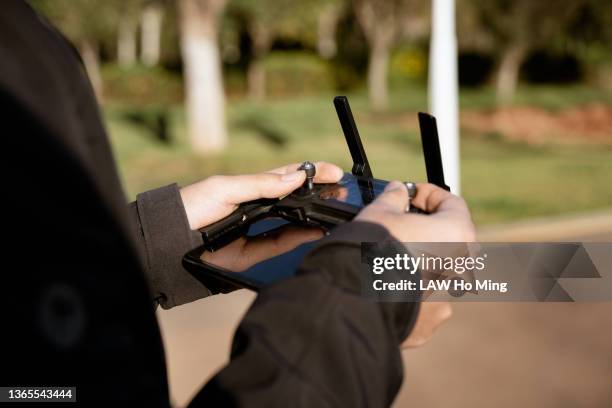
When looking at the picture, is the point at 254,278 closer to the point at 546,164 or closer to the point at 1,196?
the point at 1,196

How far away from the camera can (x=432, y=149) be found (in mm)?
1333

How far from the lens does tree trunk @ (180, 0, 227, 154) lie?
1233cm

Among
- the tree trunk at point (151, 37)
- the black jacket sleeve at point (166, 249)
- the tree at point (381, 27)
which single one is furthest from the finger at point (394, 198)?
the tree trunk at point (151, 37)

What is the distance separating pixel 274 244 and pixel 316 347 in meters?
0.38

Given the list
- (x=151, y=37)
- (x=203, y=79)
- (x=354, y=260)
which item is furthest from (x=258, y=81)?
(x=354, y=260)

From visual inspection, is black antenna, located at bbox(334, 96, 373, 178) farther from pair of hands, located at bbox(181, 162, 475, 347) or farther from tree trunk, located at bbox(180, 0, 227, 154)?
tree trunk, located at bbox(180, 0, 227, 154)

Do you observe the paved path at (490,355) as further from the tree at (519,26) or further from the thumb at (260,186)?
the tree at (519,26)

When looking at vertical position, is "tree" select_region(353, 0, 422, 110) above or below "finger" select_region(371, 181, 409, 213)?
below

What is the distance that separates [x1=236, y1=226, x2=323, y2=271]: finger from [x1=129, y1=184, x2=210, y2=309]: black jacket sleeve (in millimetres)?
197

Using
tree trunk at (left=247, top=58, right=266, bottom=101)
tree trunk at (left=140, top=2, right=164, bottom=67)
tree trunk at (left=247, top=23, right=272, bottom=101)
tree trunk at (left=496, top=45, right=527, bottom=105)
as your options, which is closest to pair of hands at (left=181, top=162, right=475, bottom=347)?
tree trunk at (left=496, top=45, right=527, bottom=105)

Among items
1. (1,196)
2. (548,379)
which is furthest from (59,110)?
(548,379)

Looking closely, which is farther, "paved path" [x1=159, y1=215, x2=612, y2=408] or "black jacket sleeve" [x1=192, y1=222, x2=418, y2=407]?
"paved path" [x1=159, y1=215, x2=612, y2=408]

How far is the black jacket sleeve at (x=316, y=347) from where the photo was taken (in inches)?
37.4

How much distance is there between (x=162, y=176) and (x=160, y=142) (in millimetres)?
3129
